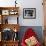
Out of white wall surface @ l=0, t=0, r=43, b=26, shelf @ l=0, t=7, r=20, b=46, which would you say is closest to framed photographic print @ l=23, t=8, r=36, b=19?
white wall surface @ l=0, t=0, r=43, b=26

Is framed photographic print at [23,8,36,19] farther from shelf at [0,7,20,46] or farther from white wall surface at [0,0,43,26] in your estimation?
shelf at [0,7,20,46]

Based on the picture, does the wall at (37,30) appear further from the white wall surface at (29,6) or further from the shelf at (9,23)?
the shelf at (9,23)

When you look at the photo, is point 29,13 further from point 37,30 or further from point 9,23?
point 9,23

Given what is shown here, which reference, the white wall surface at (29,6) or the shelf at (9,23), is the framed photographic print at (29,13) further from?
the shelf at (9,23)

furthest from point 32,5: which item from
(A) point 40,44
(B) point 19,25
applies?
(A) point 40,44

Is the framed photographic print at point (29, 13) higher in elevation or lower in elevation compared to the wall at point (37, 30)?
higher

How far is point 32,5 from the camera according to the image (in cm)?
582

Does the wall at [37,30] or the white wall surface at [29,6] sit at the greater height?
the white wall surface at [29,6]

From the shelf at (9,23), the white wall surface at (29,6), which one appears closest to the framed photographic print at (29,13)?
the white wall surface at (29,6)

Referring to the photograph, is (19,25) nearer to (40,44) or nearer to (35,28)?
Result: (35,28)

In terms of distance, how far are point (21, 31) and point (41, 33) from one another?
773mm

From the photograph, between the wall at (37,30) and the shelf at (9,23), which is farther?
the wall at (37,30)

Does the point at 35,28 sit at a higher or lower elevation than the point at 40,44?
higher

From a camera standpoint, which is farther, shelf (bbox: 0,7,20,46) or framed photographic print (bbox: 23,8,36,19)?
framed photographic print (bbox: 23,8,36,19)
